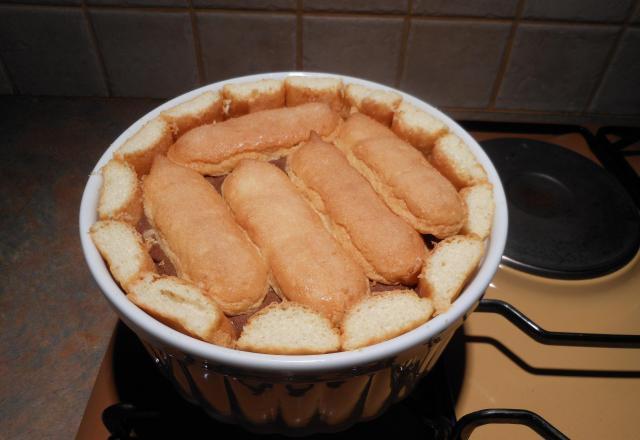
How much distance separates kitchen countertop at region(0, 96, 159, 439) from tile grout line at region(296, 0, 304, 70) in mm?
354

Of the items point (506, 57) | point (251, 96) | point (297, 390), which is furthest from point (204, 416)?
point (506, 57)

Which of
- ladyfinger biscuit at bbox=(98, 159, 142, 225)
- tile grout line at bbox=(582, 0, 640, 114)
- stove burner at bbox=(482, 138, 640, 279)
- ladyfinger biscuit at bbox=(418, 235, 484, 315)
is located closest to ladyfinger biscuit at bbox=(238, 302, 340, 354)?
ladyfinger biscuit at bbox=(418, 235, 484, 315)

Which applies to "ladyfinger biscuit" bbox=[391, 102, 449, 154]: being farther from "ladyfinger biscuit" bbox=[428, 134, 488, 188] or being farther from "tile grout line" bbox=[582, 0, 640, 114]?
"tile grout line" bbox=[582, 0, 640, 114]

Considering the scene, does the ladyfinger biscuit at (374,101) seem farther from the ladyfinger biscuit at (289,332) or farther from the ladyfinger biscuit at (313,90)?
the ladyfinger biscuit at (289,332)

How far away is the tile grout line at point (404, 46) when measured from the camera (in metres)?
0.99

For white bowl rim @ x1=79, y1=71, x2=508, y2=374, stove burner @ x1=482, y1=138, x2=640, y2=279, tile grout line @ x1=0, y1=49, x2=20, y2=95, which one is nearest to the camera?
white bowl rim @ x1=79, y1=71, x2=508, y2=374

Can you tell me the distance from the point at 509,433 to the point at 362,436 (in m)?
0.19

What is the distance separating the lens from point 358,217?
22.8 inches

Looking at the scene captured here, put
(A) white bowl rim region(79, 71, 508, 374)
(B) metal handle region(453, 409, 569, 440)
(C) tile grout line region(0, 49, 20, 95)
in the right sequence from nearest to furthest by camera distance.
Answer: (A) white bowl rim region(79, 71, 508, 374)
(B) metal handle region(453, 409, 569, 440)
(C) tile grout line region(0, 49, 20, 95)

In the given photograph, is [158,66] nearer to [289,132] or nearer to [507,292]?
[289,132]

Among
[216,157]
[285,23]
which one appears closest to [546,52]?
[285,23]

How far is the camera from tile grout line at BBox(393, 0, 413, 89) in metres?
0.99

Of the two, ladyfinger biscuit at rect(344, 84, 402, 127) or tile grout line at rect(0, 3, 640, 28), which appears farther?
tile grout line at rect(0, 3, 640, 28)

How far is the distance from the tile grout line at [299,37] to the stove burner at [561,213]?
436mm
